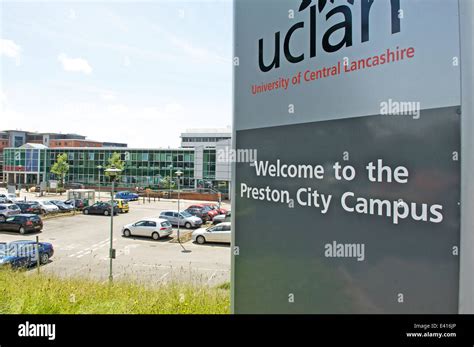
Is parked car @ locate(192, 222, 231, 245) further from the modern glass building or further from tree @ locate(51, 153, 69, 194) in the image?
tree @ locate(51, 153, 69, 194)

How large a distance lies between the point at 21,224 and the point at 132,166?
19143 mm

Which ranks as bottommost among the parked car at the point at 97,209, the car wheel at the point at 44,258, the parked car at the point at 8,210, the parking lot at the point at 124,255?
the parking lot at the point at 124,255

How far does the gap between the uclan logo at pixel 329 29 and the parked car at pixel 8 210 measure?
17508 millimetres

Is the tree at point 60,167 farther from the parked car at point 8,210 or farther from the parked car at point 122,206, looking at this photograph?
the parked car at point 8,210

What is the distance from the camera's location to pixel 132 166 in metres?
31.8

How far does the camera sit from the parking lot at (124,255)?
8.06 metres

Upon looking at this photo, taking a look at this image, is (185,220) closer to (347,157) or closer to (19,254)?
(19,254)

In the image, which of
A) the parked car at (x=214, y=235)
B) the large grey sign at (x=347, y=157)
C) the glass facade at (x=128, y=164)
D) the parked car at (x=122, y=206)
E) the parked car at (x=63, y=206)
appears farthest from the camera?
the glass facade at (x=128, y=164)

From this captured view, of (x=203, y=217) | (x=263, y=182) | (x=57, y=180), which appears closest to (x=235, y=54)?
(x=263, y=182)

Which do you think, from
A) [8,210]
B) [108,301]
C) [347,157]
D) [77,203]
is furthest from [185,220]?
[347,157]

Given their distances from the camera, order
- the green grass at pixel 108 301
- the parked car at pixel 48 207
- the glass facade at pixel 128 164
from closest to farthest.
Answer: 1. the green grass at pixel 108 301
2. the parked car at pixel 48 207
3. the glass facade at pixel 128 164

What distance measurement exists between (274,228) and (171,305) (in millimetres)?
1622

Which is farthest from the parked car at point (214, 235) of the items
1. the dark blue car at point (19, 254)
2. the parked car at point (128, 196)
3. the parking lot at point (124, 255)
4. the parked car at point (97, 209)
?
the parked car at point (128, 196)

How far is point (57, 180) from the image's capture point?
29.3m
